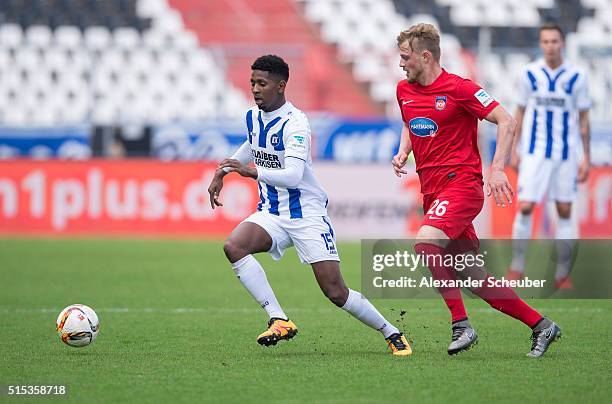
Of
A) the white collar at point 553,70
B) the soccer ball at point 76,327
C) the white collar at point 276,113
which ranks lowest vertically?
the soccer ball at point 76,327

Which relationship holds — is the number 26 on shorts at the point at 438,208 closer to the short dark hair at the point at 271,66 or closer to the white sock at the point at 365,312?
the white sock at the point at 365,312

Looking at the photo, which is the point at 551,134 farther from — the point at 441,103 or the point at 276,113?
the point at 276,113

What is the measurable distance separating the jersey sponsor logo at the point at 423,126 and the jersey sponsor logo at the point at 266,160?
0.95 m

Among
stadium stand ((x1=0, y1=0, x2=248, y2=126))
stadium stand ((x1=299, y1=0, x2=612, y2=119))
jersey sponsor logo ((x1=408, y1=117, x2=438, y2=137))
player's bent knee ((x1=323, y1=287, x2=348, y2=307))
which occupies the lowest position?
player's bent knee ((x1=323, y1=287, x2=348, y2=307))

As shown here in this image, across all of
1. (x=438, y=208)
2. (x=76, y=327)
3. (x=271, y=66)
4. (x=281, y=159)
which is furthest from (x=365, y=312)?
(x=76, y=327)

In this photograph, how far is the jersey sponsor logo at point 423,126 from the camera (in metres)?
6.87

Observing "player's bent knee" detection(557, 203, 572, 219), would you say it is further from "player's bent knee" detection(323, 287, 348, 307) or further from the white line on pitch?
"player's bent knee" detection(323, 287, 348, 307)

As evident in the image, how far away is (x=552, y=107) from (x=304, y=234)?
453 centimetres

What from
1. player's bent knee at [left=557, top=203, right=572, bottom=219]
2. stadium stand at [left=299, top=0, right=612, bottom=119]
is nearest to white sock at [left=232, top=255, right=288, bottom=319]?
player's bent knee at [left=557, top=203, right=572, bottom=219]

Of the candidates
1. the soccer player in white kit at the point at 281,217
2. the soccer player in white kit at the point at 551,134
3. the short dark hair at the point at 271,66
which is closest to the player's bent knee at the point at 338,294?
the soccer player in white kit at the point at 281,217

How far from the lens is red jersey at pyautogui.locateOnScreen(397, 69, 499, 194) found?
267 inches

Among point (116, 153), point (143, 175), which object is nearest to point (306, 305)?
point (143, 175)

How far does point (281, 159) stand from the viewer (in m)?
7.21

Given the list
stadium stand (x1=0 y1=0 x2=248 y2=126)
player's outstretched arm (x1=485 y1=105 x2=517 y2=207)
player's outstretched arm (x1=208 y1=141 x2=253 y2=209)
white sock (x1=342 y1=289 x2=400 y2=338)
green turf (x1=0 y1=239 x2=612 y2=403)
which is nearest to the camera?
green turf (x1=0 y1=239 x2=612 y2=403)
